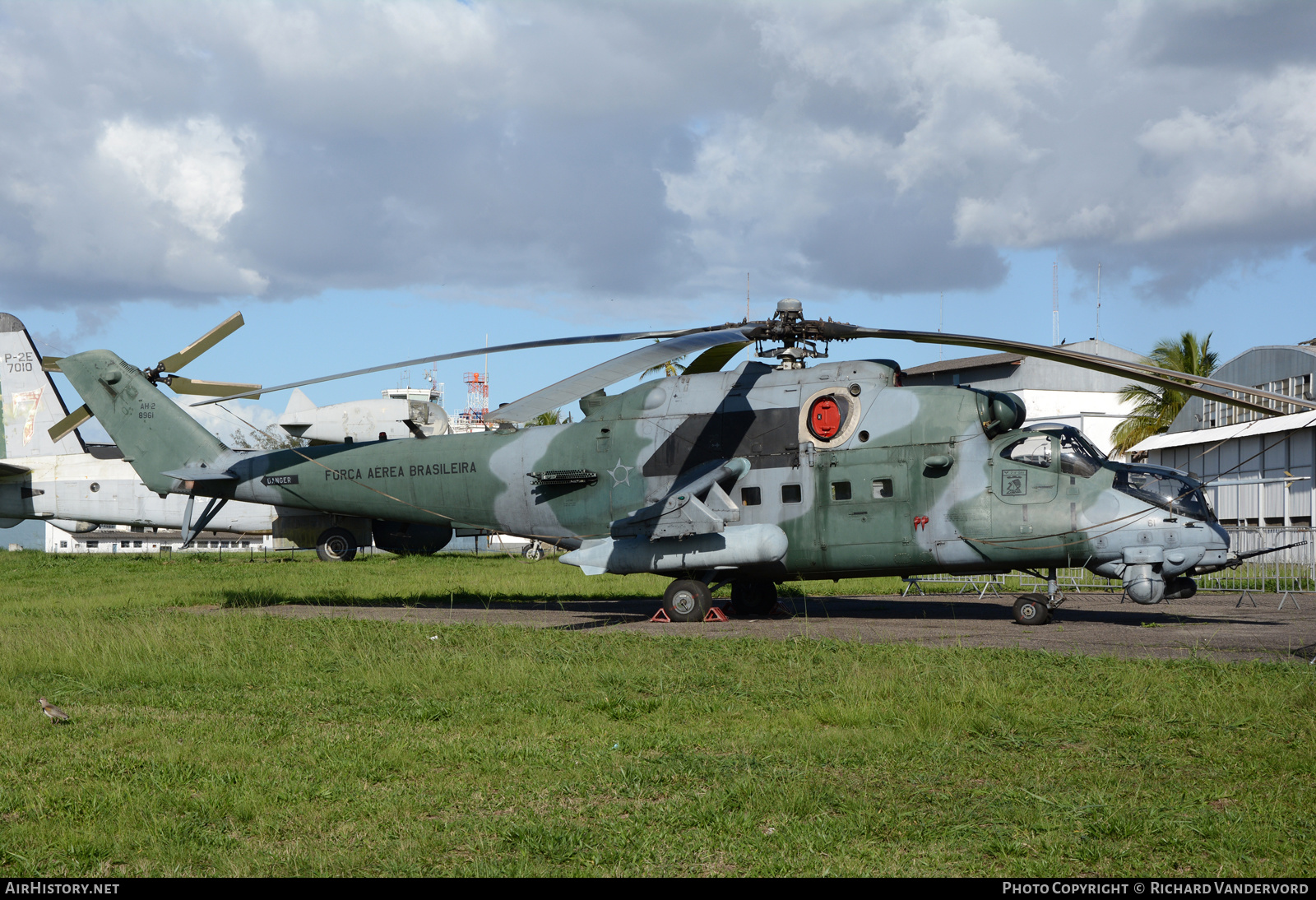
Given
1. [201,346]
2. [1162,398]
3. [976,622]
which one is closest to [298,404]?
[201,346]

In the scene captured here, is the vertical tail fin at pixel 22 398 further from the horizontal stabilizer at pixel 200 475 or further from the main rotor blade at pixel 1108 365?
the main rotor blade at pixel 1108 365

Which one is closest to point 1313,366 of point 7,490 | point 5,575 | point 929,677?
point 929,677

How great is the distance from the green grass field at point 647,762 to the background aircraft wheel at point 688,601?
408 cm

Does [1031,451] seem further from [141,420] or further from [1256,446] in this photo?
[1256,446]

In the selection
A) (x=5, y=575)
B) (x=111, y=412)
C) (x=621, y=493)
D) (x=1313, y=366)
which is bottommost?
(x=5, y=575)

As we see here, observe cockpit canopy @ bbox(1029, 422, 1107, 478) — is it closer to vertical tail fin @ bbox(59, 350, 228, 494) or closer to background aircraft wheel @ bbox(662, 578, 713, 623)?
background aircraft wheel @ bbox(662, 578, 713, 623)

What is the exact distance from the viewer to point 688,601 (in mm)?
17156

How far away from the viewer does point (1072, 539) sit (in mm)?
15359

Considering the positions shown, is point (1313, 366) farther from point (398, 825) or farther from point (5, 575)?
point (5, 575)

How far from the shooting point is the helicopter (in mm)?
15180

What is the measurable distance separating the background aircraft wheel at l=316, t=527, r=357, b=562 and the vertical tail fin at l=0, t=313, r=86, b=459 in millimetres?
10690

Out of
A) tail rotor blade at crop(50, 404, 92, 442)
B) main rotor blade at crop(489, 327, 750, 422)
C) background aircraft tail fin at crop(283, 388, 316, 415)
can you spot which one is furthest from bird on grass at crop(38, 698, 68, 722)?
background aircraft tail fin at crop(283, 388, 316, 415)

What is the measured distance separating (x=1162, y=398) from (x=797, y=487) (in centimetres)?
4296
